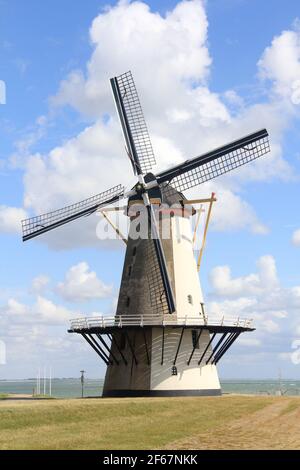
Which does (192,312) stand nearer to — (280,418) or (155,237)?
(155,237)

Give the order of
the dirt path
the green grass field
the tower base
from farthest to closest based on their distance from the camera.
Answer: the tower base, the green grass field, the dirt path

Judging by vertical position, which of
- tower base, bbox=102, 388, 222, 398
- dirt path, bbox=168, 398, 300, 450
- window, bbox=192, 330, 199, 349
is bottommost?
dirt path, bbox=168, 398, 300, 450

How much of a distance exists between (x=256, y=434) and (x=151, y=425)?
15.6ft

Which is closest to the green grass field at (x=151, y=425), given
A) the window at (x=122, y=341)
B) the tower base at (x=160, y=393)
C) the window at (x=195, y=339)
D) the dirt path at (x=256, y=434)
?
the dirt path at (x=256, y=434)

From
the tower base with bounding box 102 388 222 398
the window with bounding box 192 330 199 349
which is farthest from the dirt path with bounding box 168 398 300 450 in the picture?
the window with bounding box 192 330 199 349

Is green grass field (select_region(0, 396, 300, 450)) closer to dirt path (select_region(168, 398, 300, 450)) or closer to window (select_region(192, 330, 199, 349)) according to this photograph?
dirt path (select_region(168, 398, 300, 450))

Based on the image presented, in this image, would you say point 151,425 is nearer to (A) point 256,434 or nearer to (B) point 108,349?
(A) point 256,434

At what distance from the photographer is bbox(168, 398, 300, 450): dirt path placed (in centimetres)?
2370

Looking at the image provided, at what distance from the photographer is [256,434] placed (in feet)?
86.7

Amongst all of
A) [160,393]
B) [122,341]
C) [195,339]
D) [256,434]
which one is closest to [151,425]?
[256,434]

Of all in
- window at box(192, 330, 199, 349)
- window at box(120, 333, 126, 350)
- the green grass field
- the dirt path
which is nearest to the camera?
the dirt path

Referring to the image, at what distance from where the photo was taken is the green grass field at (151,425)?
2391cm

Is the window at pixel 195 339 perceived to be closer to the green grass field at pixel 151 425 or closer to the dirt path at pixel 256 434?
the green grass field at pixel 151 425

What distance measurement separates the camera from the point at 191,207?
1727 inches
